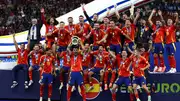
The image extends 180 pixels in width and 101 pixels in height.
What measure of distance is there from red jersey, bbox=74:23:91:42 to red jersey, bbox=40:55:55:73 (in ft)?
3.89

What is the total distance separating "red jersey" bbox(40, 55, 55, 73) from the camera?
13398 millimetres

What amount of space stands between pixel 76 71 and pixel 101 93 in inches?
53.5

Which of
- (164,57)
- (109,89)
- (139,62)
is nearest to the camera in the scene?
(139,62)

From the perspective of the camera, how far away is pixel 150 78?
13.4 meters

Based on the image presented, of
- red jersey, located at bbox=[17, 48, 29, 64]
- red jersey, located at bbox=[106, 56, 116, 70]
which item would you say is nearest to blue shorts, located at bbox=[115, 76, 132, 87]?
red jersey, located at bbox=[106, 56, 116, 70]

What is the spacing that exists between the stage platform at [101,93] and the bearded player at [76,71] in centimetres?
83

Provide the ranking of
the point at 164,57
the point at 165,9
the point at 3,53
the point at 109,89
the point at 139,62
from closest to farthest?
the point at 139,62 < the point at 109,89 < the point at 164,57 < the point at 3,53 < the point at 165,9

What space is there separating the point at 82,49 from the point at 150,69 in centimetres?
276

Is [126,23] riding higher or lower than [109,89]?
higher

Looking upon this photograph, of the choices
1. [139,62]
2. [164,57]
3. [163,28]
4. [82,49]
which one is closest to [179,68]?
[164,57]

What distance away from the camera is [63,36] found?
1401 centimetres

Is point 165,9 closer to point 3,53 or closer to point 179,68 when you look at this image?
point 179,68

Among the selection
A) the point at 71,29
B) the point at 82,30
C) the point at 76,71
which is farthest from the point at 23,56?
the point at 76,71

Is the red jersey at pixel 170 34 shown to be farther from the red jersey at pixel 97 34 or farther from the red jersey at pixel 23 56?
the red jersey at pixel 23 56
